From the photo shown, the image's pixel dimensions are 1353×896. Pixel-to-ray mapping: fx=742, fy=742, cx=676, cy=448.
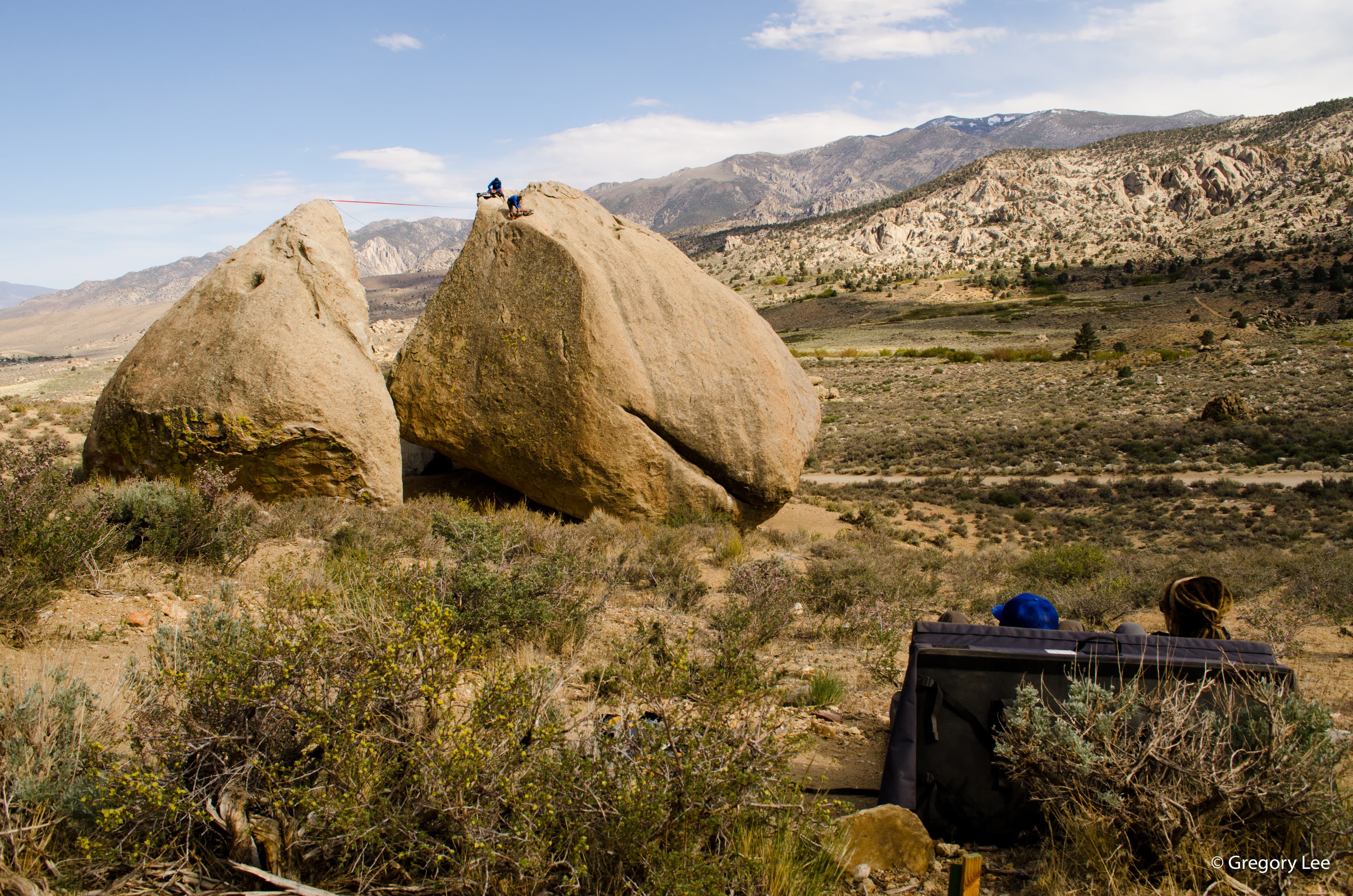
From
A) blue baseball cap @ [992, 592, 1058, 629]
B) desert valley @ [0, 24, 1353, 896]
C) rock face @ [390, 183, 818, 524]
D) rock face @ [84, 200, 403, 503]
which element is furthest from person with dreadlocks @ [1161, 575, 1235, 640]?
rock face @ [84, 200, 403, 503]

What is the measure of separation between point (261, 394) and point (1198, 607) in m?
8.43

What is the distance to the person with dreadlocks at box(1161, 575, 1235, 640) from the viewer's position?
4.00 m

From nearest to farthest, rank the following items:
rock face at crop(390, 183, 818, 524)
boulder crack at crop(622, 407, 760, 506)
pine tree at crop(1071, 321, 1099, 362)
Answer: rock face at crop(390, 183, 818, 524) → boulder crack at crop(622, 407, 760, 506) → pine tree at crop(1071, 321, 1099, 362)

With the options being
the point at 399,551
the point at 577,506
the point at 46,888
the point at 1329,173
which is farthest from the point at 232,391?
the point at 1329,173

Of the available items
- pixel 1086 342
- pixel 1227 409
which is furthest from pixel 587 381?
pixel 1086 342

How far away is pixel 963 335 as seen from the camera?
53812 millimetres

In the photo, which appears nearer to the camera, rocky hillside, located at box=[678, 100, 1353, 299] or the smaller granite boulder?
the smaller granite boulder

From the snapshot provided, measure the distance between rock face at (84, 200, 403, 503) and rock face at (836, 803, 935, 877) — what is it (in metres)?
7.25

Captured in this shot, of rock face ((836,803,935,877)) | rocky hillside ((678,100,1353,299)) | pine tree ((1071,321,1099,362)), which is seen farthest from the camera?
rocky hillside ((678,100,1353,299))

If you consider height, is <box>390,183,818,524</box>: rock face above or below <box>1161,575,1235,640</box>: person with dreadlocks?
above

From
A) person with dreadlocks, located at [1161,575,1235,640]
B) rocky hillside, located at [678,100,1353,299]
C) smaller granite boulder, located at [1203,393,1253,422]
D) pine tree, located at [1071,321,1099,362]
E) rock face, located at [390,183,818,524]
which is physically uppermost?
rocky hillside, located at [678,100,1353,299]

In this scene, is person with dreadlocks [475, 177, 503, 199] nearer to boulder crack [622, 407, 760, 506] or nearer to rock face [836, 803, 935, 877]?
boulder crack [622, 407, 760, 506]

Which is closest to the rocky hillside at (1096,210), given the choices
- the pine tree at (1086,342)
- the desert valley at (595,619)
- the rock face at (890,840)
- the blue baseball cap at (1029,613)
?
the pine tree at (1086,342)

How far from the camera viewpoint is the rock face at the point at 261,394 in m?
7.98
